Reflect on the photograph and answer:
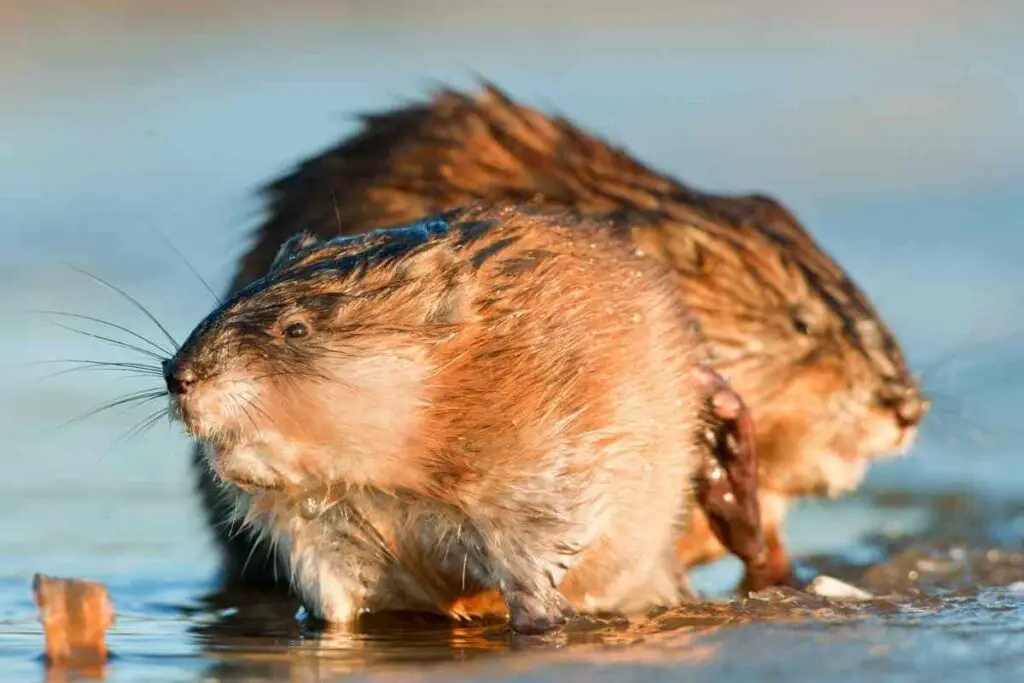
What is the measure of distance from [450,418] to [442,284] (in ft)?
1.12

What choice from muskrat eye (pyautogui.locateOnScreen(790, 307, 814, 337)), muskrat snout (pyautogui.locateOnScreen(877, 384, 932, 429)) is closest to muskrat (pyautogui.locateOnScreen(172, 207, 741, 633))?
muskrat eye (pyautogui.locateOnScreen(790, 307, 814, 337))

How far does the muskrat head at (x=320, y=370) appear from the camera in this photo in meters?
4.61

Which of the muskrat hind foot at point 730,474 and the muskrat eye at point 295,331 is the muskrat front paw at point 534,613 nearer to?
the muskrat eye at point 295,331

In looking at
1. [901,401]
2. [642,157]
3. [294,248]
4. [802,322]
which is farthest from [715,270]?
[642,157]

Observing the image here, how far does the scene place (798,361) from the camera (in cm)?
637

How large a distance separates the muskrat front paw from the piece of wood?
3.22 ft

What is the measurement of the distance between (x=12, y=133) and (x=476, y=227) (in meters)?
7.97

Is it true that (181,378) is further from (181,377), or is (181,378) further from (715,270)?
(715,270)

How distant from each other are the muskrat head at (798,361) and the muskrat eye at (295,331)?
1.82 metres

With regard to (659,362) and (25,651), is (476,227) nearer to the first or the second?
(659,362)

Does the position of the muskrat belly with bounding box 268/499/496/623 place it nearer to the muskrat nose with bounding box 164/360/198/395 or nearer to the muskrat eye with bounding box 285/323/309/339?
the muskrat eye with bounding box 285/323/309/339

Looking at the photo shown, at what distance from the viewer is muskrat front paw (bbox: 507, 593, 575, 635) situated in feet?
16.1

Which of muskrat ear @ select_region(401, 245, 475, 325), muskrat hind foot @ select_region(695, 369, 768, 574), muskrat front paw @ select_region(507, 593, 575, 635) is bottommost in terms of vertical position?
muskrat front paw @ select_region(507, 593, 575, 635)

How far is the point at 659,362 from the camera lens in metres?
5.36
